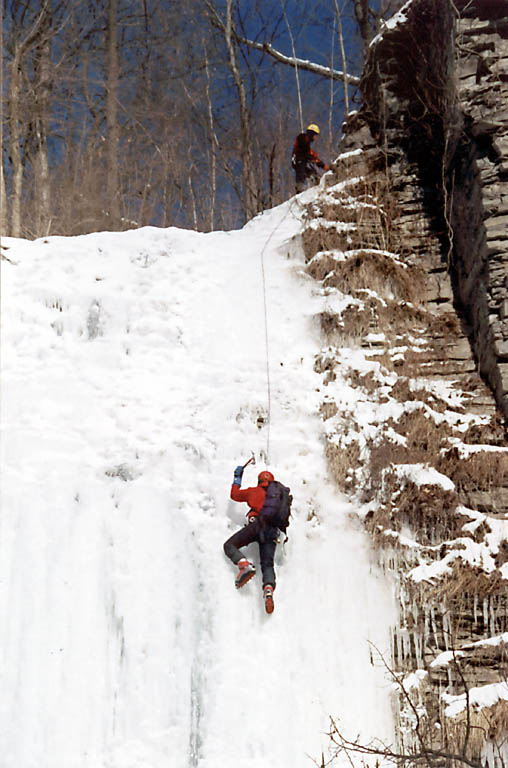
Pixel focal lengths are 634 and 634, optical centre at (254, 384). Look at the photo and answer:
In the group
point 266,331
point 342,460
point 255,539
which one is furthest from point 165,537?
point 266,331

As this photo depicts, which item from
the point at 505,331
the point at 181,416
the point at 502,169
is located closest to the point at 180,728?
the point at 181,416

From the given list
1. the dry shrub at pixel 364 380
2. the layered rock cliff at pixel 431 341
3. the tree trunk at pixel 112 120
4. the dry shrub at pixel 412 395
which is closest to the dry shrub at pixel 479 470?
the layered rock cliff at pixel 431 341

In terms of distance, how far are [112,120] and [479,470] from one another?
428 inches

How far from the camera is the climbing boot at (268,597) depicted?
549cm

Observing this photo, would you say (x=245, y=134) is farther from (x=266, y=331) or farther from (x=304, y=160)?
(x=266, y=331)

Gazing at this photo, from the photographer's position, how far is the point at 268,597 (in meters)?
5.52

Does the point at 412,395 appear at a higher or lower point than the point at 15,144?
lower

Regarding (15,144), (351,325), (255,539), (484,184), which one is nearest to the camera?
(255,539)

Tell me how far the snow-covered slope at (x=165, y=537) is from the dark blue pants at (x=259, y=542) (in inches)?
7.7

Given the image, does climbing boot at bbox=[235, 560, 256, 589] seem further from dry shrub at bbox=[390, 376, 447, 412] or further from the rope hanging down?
dry shrub at bbox=[390, 376, 447, 412]

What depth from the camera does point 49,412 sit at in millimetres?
6934

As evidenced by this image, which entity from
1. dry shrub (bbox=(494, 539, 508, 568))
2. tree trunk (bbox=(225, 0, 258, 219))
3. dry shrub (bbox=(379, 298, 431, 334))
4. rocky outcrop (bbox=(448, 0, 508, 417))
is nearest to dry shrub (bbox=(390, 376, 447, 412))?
rocky outcrop (bbox=(448, 0, 508, 417))

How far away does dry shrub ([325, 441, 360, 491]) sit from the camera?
255 inches

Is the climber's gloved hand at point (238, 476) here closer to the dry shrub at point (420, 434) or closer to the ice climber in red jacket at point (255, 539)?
the ice climber in red jacket at point (255, 539)
